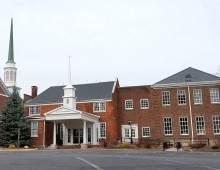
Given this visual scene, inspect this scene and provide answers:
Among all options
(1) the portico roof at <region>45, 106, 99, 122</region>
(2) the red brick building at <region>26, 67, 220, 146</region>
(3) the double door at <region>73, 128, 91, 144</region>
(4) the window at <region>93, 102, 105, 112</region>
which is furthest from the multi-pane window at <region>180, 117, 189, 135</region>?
(3) the double door at <region>73, 128, 91, 144</region>

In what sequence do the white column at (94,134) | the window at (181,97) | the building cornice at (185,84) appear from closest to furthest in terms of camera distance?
the building cornice at (185,84)
the window at (181,97)
the white column at (94,134)

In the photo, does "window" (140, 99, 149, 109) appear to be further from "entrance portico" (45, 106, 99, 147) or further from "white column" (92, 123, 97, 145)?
"white column" (92, 123, 97, 145)

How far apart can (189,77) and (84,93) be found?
14.9 meters

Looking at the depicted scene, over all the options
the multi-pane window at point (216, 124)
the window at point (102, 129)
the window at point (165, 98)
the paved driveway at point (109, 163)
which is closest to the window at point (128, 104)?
the window at point (102, 129)

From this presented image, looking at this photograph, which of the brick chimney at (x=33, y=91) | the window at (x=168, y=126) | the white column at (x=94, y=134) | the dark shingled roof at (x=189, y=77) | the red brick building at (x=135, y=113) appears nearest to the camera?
the red brick building at (x=135, y=113)

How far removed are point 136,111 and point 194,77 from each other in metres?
8.98

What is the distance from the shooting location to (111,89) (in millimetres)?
45406

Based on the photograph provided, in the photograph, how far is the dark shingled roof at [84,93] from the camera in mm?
45231

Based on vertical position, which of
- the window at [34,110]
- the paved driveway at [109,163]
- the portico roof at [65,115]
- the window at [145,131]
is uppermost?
the window at [34,110]

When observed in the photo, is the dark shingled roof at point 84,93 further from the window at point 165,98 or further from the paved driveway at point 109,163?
the paved driveway at point 109,163

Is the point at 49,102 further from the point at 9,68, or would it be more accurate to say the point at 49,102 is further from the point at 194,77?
the point at 9,68

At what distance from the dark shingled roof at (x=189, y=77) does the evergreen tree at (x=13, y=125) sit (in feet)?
57.4

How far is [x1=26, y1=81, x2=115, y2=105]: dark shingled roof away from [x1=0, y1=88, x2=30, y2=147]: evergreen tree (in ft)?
20.6

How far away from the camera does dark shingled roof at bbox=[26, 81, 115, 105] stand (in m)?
45.2
